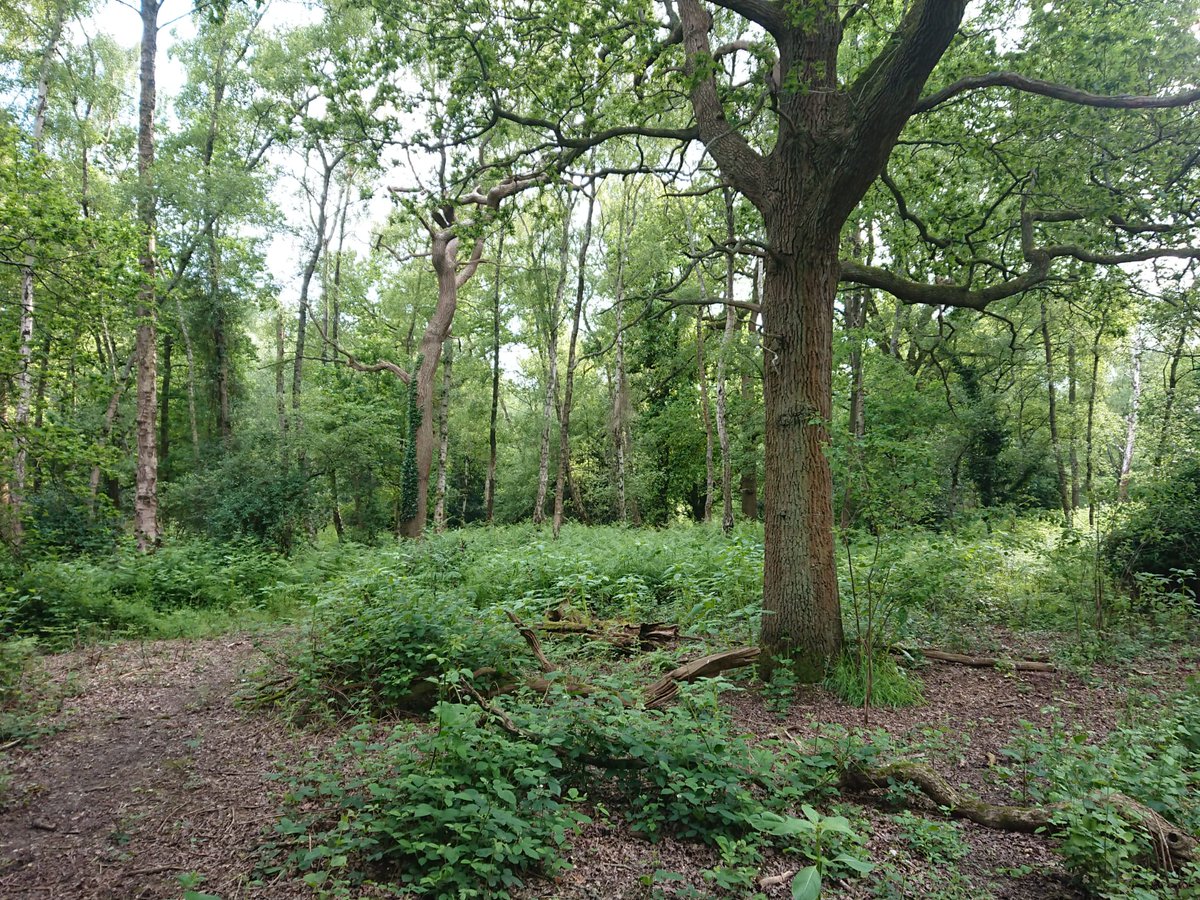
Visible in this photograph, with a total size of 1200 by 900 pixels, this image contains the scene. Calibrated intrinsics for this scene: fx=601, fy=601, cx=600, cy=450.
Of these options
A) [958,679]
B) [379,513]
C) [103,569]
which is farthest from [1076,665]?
[379,513]

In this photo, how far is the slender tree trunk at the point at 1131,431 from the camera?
24.9 ft

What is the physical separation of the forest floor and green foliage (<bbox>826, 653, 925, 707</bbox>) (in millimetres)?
119

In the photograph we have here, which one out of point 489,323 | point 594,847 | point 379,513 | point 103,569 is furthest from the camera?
point 489,323

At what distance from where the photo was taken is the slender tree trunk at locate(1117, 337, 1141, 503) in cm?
760

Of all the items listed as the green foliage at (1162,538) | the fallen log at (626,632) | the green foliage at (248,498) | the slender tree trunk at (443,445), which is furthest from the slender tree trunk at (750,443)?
the green foliage at (248,498)

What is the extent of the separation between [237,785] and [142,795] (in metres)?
0.55

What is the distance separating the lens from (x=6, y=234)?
284 inches

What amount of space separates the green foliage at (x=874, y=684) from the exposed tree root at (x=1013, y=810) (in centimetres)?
137

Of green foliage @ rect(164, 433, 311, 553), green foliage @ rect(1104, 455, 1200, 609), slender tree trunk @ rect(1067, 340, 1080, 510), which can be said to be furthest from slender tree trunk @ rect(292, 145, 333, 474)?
slender tree trunk @ rect(1067, 340, 1080, 510)

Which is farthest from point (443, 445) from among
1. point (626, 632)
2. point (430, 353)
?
point (626, 632)

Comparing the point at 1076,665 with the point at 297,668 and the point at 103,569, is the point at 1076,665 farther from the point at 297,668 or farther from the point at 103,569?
the point at 103,569

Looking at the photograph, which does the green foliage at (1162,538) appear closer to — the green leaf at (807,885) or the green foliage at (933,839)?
the green foliage at (933,839)

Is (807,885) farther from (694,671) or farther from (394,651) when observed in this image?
(394,651)

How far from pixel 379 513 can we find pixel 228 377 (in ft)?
22.4
